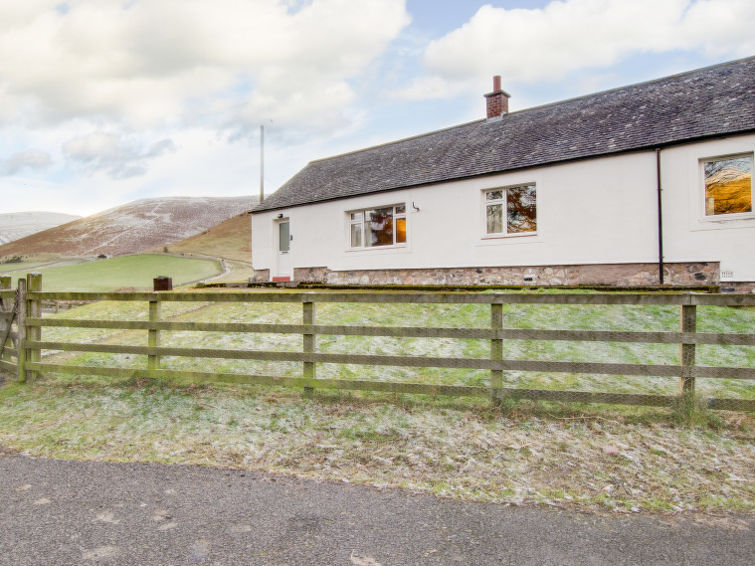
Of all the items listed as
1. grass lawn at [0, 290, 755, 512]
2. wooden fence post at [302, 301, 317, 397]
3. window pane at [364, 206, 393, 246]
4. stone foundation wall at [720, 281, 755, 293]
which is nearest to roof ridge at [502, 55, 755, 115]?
window pane at [364, 206, 393, 246]

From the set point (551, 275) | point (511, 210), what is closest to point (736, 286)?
point (551, 275)

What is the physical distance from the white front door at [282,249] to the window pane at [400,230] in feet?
18.7

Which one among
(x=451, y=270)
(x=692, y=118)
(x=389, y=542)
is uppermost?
(x=692, y=118)

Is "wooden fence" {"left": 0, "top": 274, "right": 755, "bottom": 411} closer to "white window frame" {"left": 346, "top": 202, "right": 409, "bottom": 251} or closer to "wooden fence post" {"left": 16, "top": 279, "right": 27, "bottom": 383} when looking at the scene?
"wooden fence post" {"left": 16, "top": 279, "right": 27, "bottom": 383}

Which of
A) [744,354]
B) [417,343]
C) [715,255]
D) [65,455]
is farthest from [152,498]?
[715,255]

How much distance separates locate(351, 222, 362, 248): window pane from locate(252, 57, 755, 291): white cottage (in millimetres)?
55

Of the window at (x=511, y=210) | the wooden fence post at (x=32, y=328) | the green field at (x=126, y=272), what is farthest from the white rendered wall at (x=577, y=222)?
the green field at (x=126, y=272)

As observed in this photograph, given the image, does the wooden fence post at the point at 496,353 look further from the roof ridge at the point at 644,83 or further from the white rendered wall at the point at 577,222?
the roof ridge at the point at 644,83

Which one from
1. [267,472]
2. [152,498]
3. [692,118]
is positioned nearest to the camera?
[152,498]

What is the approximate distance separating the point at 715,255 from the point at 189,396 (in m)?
12.1

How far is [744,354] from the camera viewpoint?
689cm

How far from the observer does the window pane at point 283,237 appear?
21.0 metres

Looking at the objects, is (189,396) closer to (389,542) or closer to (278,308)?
(389,542)

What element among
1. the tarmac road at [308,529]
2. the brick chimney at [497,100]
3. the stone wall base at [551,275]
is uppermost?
the brick chimney at [497,100]
